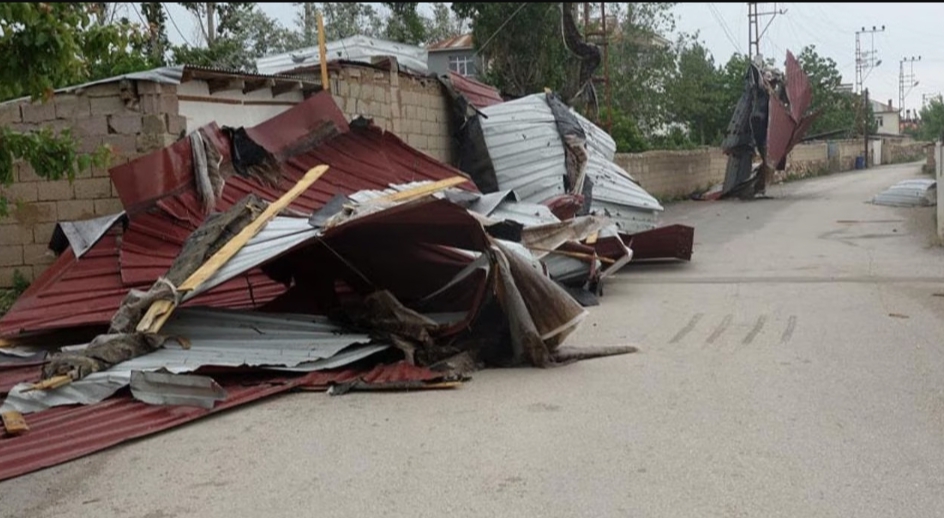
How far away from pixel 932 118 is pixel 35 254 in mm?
81530

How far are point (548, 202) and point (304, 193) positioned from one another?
173 inches

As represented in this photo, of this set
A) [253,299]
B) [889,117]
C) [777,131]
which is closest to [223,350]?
[253,299]

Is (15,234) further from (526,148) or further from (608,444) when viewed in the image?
(526,148)

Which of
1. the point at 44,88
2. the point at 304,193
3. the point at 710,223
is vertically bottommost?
the point at 710,223

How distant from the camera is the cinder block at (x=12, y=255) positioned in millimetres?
10062

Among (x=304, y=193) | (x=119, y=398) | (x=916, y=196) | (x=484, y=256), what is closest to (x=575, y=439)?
(x=484, y=256)

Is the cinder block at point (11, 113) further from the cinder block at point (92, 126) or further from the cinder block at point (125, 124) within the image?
the cinder block at point (125, 124)

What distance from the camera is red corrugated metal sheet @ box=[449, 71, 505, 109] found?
17422 mm

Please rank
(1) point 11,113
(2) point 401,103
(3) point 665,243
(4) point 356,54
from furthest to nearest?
(4) point 356,54 → (2) point 401,103 → (3) point 665,243 → (1) point 11,113

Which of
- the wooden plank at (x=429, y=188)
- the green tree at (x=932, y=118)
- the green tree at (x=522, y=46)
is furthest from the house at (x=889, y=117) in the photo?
the wooden plank at (x=429, y=188)

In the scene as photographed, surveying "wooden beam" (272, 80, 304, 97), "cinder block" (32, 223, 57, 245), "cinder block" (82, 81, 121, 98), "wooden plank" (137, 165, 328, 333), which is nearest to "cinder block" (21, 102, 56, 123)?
"cinder block" (82, 81, 121, 98)

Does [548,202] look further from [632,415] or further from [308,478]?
[308,478]

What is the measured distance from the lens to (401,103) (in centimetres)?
1563

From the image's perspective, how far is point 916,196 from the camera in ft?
81.3
